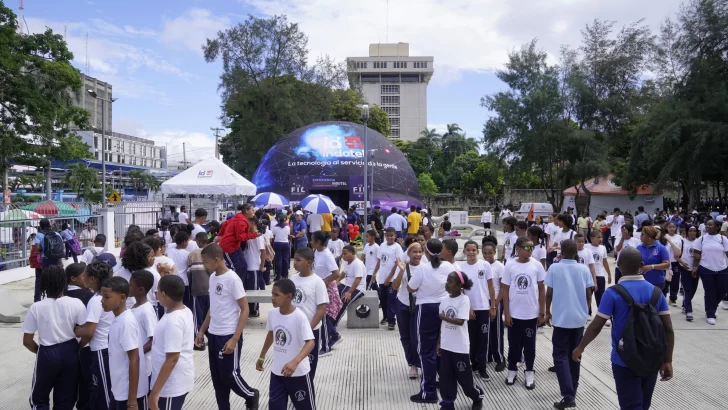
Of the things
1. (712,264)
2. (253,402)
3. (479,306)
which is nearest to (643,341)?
(479,306)

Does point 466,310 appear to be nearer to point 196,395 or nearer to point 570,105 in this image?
point 196,395

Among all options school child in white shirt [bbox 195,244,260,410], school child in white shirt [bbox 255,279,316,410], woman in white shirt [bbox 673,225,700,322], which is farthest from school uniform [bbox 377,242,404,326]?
woman in white shirt [bbox 673,225,700,322]

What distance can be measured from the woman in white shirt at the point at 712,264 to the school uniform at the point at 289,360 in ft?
24.9

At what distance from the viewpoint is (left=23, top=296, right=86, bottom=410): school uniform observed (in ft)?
14.0

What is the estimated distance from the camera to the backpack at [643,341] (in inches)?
148

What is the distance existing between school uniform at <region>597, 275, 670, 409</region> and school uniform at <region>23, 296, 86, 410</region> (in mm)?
4028

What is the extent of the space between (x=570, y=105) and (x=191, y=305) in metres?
26.4

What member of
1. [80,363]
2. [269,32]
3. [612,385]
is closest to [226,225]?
[80,363]

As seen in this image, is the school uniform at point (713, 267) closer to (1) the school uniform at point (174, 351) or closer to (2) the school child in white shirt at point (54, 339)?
(1) the school uniform at point (174, 351)

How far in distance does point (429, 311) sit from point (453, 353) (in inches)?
24.1

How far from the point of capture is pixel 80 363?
14.9 ft

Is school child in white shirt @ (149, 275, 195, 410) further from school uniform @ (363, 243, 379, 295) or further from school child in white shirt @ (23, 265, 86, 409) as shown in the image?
school uniform @ (363, 243, 379, 295)

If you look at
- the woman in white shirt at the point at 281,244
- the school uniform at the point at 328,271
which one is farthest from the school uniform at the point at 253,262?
the school uniform at the point at 328,271

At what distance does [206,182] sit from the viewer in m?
14.2
